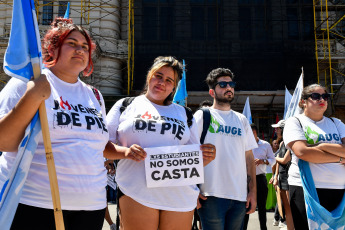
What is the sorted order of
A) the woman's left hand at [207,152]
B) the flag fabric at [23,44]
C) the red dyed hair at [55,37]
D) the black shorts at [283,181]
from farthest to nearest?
the black shorts at [283,181]
the woman's left hand at [207,152]
the red dyed hair at [55,37]
the flag fabric at [23,44]

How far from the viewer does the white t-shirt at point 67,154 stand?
179 centimetres

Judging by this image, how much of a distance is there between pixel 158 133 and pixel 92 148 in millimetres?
617

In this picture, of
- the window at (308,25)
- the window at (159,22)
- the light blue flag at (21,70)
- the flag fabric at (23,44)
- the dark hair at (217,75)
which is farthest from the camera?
the window at (308,25)

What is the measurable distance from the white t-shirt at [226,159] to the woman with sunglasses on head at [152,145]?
0.57 metres

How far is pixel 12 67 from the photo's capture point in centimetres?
175

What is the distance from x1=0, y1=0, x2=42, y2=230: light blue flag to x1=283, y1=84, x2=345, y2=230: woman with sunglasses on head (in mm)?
2465

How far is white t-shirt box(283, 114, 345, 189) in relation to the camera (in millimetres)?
3303

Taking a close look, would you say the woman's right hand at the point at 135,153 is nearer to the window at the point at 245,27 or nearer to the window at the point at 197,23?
the window at the point at 197,23

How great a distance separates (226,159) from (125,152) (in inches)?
47.5

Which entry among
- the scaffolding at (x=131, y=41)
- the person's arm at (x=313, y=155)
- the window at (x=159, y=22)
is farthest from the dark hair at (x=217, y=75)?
the window at (x=159, y=22)

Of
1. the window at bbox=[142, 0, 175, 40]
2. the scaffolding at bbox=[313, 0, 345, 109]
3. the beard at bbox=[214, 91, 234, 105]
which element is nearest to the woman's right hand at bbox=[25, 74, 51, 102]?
the beard at bbox=[214, 91, 234, 105]

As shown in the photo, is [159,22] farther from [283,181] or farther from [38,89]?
[38,89]

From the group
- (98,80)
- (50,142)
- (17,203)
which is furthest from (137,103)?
(98,80)

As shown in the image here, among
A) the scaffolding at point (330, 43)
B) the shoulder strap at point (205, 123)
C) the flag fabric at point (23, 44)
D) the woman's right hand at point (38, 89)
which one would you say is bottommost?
the shoulder strap at point (205, 123)
